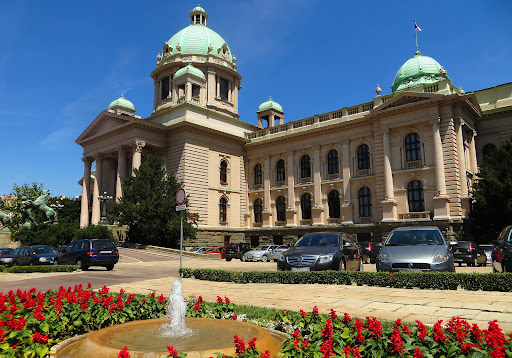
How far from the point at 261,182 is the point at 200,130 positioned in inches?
382

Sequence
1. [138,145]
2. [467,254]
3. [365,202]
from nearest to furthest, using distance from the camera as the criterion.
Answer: [467,254] < [365,202] < [138,145]

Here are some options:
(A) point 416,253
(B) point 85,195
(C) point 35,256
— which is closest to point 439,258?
(A) point 416,253

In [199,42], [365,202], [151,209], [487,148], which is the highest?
[199,42]

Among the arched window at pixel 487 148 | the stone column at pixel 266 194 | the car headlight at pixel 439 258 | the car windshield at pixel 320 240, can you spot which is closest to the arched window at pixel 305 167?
the stone column at pixel 266 194

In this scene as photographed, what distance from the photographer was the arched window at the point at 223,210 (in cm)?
4494

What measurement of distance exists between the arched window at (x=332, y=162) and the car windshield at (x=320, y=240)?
27.2 m

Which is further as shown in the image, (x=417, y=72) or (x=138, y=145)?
(x=417, y=72)

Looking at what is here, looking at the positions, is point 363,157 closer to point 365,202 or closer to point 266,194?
point 365,202

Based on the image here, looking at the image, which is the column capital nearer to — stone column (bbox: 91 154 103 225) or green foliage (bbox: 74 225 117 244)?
stone column (bbox: 91 154 103 225)

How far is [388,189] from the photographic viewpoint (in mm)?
35094

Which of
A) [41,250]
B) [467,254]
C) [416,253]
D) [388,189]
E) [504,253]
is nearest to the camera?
[504,253]

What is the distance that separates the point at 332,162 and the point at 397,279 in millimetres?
32026

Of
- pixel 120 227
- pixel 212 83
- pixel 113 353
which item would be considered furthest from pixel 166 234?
pixel 113 353

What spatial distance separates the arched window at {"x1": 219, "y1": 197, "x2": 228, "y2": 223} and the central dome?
65.7ft
